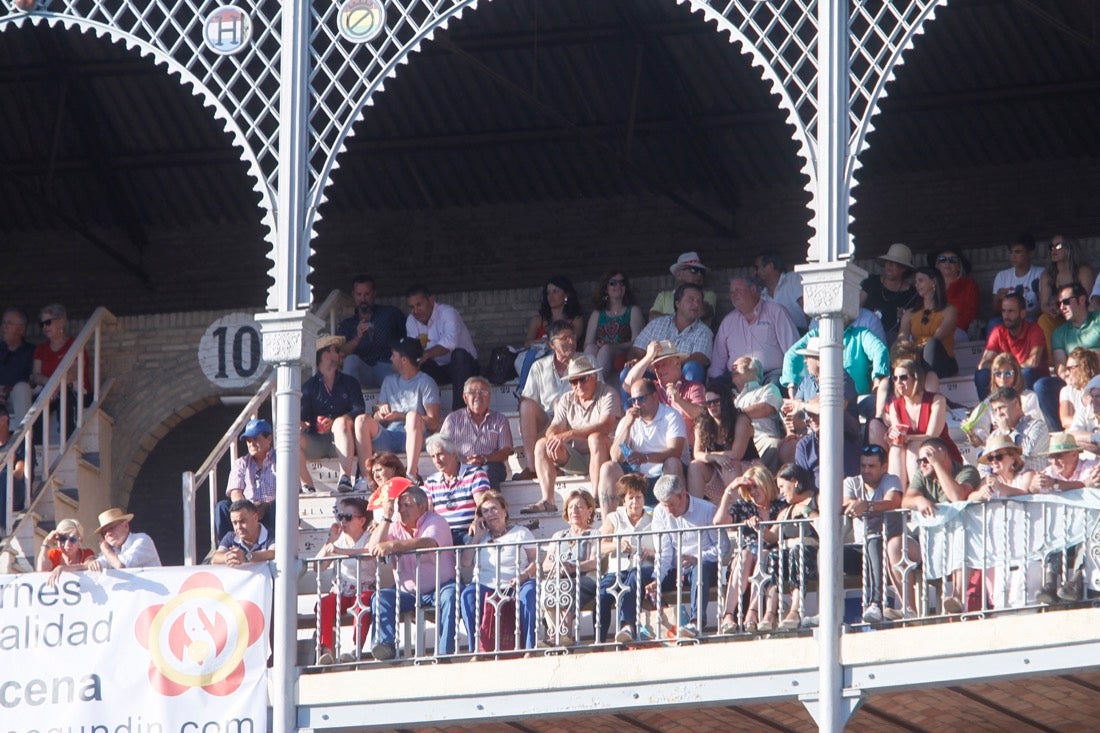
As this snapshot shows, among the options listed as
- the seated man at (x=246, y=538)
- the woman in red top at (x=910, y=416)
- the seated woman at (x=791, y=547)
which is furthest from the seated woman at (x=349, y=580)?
the woman in red top at (x=910, y=416)

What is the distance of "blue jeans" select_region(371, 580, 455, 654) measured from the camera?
1393 centimetres

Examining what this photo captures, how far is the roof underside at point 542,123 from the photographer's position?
765 inches

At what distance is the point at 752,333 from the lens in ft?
55.2

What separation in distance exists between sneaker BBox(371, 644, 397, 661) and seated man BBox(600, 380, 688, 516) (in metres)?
2.01

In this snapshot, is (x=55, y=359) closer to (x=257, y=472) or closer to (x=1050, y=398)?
(x=257, y=472)

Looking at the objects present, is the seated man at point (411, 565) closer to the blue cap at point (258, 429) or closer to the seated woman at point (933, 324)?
the blue cap at point (258, 429)

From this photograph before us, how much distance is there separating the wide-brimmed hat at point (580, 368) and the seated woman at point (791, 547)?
2.22 meters

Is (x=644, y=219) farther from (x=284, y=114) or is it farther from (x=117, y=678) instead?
(x=117, y=678)

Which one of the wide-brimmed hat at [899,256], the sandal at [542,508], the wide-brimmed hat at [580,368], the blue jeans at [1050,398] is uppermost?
the wide-brimmed hat at [899,256]

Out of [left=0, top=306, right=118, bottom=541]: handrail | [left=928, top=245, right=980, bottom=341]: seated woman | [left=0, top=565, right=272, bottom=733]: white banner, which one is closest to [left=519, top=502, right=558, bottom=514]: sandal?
[left=0, top=565, right=272, bottom=733]: white banner

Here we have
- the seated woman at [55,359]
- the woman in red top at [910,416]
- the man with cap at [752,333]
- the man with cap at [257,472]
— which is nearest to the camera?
the woman in red top at [910,416]

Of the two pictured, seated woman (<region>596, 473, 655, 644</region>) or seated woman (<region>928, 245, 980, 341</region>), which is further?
seated woman (<region>928, 245, 980, 341</region>)

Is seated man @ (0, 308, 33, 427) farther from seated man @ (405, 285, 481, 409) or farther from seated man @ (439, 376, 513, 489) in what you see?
seated man @ (439, 376, 513, 489)

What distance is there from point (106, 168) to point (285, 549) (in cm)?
845
